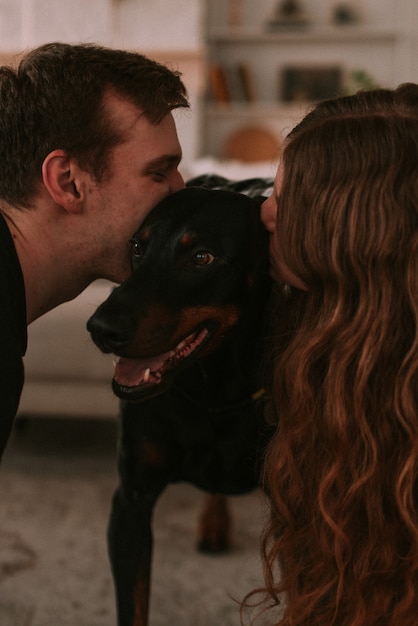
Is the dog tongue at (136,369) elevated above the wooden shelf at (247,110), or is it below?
above

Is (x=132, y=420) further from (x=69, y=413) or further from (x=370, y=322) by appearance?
(x=69, y=413)

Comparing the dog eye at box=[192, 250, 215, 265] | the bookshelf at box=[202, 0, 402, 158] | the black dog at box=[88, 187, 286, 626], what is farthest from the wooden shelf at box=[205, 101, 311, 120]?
the dog eye at box=[192, 250, 215, 265]

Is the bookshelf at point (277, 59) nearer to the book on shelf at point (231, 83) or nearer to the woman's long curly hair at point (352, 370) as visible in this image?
the book on shelf at point (231, 83)

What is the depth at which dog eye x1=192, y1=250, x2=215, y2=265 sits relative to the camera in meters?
1.15

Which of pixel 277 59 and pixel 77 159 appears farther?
pixel 277 59

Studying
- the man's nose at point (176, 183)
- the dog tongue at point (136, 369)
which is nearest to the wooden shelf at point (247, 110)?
the man's nose at point (176, 183)

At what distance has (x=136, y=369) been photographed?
1.11 meters

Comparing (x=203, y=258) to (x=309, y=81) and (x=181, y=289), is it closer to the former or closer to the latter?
(x=181, y=289)

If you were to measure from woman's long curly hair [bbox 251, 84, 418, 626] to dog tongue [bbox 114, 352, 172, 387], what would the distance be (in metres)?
0.19

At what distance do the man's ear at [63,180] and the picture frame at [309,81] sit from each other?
13.9 feet

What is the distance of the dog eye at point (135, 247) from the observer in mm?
1227

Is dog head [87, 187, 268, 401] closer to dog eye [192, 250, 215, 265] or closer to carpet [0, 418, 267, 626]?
dog eye [192, 250, 215, 265]

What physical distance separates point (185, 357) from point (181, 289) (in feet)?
0.36

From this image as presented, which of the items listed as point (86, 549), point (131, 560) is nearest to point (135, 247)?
point (131, 560)
